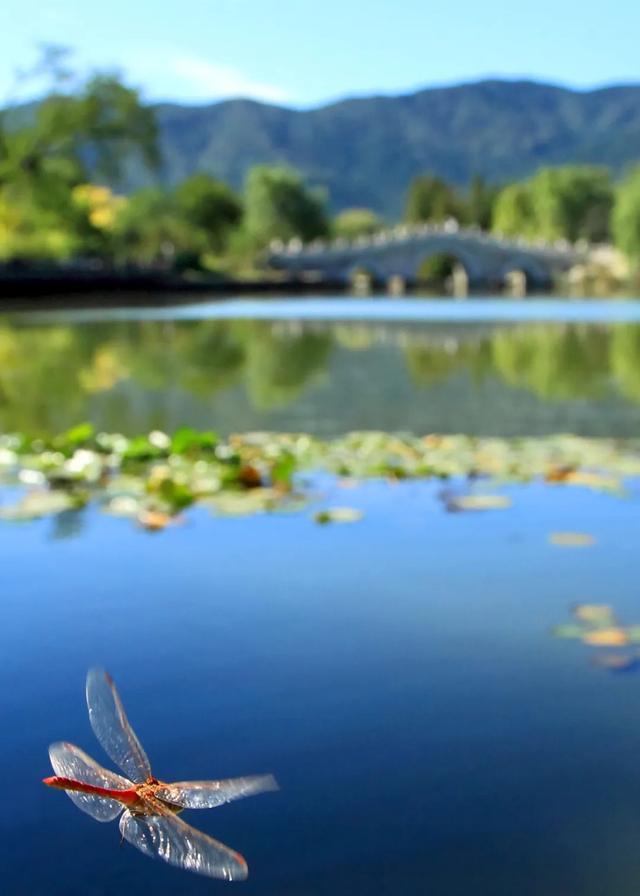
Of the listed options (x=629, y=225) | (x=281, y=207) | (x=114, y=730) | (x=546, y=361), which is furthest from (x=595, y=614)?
(x=281, y=207)

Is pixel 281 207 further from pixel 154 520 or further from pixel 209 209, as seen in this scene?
pixel 154 520

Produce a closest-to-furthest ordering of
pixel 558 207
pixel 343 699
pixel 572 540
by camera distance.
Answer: pixel 343 699 < pixel 572 540 < pixel 558 207

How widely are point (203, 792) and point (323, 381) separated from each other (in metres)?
7.40

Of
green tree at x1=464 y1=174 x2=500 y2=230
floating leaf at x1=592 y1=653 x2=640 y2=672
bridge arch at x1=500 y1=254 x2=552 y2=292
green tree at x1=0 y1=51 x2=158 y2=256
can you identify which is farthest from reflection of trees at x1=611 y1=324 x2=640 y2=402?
green tree at x1=464 y1=174 x2=500 y2=230

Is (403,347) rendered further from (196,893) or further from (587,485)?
(196,893)

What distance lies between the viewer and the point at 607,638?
96.2 inches

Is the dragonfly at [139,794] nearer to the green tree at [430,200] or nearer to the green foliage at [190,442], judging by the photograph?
the green foliage at [190,442]

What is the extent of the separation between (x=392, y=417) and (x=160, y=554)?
3.53 metres

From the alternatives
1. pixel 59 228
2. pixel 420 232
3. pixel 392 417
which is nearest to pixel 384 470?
pixel 392 417

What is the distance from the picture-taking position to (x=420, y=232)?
59.6 meters

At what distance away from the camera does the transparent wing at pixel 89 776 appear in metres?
1.61

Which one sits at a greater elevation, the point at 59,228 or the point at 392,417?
the point at 59,228

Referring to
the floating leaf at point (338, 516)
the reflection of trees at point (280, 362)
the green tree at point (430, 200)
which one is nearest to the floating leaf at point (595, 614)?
the floating leaf at point (338, 516)

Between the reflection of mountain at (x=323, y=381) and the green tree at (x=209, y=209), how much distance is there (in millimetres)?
43710
